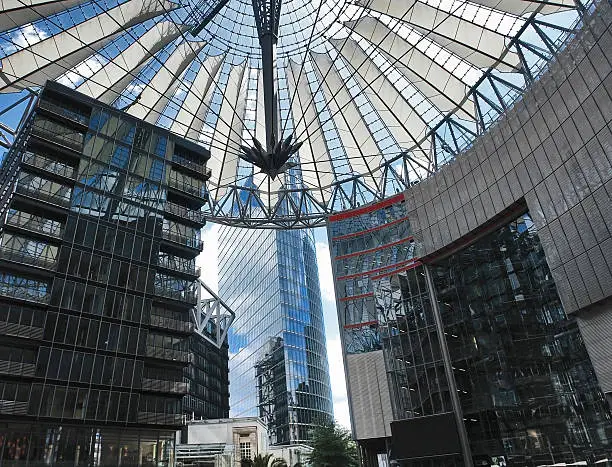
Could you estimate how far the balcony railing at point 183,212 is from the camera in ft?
154

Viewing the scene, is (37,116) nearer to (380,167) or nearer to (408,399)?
(380,167)

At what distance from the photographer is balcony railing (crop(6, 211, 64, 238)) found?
121ft

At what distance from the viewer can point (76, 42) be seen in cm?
3616

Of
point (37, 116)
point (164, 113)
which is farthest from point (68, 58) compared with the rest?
point (164, 113)

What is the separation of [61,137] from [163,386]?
22.5 meters

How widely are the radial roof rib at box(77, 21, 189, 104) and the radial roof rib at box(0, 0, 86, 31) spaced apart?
5.31 meters

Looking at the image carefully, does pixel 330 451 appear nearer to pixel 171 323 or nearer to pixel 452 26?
pixel 171 323

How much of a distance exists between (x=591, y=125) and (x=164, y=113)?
35.0 m

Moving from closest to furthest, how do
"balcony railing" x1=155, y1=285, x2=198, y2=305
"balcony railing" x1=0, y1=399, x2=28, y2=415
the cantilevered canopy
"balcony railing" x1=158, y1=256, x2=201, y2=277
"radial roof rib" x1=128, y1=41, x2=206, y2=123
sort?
"balcony railing" x1=0, y1=399, x2=28, y2=415
the cantilevered canopy
"radial roof rib" x1=128, y1=41, x2=206, y2=123
"balcony railing" x1=155, y1=285, x2=198, y2=305
"balcony railing" x1=158, y1=256, x2=201, y2=277

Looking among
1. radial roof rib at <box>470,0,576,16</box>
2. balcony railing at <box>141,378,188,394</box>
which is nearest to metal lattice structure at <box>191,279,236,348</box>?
balcony railing at <box>141,378,188,394</box>

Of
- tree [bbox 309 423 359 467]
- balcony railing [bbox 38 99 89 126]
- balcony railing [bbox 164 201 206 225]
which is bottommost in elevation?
tree [bbox 309 423 359 467]

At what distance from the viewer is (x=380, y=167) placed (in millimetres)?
49688

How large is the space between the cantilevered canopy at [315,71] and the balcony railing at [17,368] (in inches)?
815

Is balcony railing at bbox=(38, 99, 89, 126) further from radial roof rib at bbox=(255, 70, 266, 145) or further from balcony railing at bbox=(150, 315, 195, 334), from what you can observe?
balcony railing at bbox=(150, 315, 195, 334)
